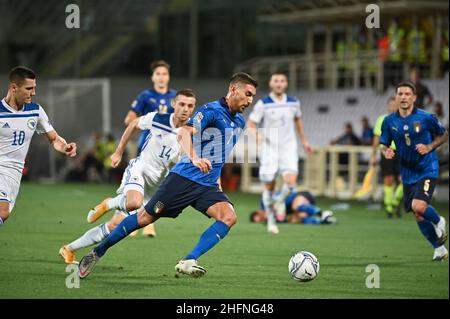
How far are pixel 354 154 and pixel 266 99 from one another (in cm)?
744

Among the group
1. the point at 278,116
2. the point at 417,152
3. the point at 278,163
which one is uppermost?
the point at 278,116

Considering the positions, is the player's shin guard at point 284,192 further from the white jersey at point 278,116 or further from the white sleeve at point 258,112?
the white sleeve at point 258,112

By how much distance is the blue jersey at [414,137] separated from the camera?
35.4 feet

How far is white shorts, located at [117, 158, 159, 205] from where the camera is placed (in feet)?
32.6

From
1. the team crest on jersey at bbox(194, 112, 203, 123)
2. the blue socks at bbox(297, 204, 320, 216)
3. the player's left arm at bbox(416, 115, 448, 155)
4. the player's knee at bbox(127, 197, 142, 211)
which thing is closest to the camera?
the team crest on jersey at bbox(194, 112, 203, 123)

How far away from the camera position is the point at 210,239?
863 cm

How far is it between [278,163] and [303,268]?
5.51 m

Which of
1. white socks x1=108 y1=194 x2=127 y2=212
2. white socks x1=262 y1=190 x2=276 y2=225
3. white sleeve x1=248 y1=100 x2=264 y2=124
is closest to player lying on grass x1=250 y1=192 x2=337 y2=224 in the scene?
white socks x1=262 y1=190 x2=276 y2=225

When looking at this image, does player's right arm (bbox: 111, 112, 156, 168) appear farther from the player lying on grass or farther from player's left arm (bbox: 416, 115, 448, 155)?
the player lying on grass

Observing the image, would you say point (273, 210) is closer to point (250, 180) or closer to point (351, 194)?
point (351, 194)

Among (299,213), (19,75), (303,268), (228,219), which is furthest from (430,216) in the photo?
(299,213)

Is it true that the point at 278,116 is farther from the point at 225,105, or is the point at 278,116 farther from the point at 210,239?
the point at 210,239

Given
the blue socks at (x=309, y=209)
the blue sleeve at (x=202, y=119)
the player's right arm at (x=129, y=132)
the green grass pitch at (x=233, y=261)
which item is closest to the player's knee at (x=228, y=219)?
the green grass pitch at (x=233, y=261)
